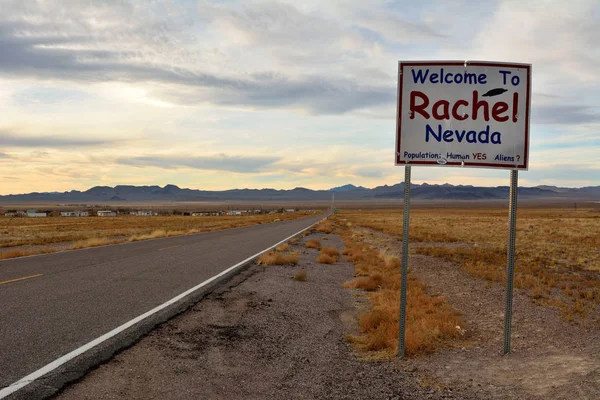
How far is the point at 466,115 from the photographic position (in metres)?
6.15

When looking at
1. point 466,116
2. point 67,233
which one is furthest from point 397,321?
point 67,233

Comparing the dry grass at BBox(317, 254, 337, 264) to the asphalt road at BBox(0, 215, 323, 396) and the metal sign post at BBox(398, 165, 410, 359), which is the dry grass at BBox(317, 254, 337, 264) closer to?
the asphalt road at BBox(0, 215, 323, 396)

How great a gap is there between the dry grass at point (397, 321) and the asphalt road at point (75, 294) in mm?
3869

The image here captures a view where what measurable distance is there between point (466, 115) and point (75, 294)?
8086 mm

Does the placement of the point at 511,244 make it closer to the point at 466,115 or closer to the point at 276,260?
the point at 466,115

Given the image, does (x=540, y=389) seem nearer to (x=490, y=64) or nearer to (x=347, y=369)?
(x=347, y=369)

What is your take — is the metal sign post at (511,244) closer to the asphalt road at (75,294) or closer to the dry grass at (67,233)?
the asphalt road at (75,294)

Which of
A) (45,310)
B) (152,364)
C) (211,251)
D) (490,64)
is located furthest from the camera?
(211,251)

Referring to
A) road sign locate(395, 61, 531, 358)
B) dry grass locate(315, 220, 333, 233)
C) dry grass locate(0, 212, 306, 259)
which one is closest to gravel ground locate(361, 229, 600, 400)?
road sign locate(395, 61, 531, 358)

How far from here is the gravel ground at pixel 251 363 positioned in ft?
16.0

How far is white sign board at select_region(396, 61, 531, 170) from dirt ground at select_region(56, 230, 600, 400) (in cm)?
264

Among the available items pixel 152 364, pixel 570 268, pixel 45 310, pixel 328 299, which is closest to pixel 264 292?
pixel 328 299

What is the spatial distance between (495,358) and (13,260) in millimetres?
16201

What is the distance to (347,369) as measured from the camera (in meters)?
5.82
